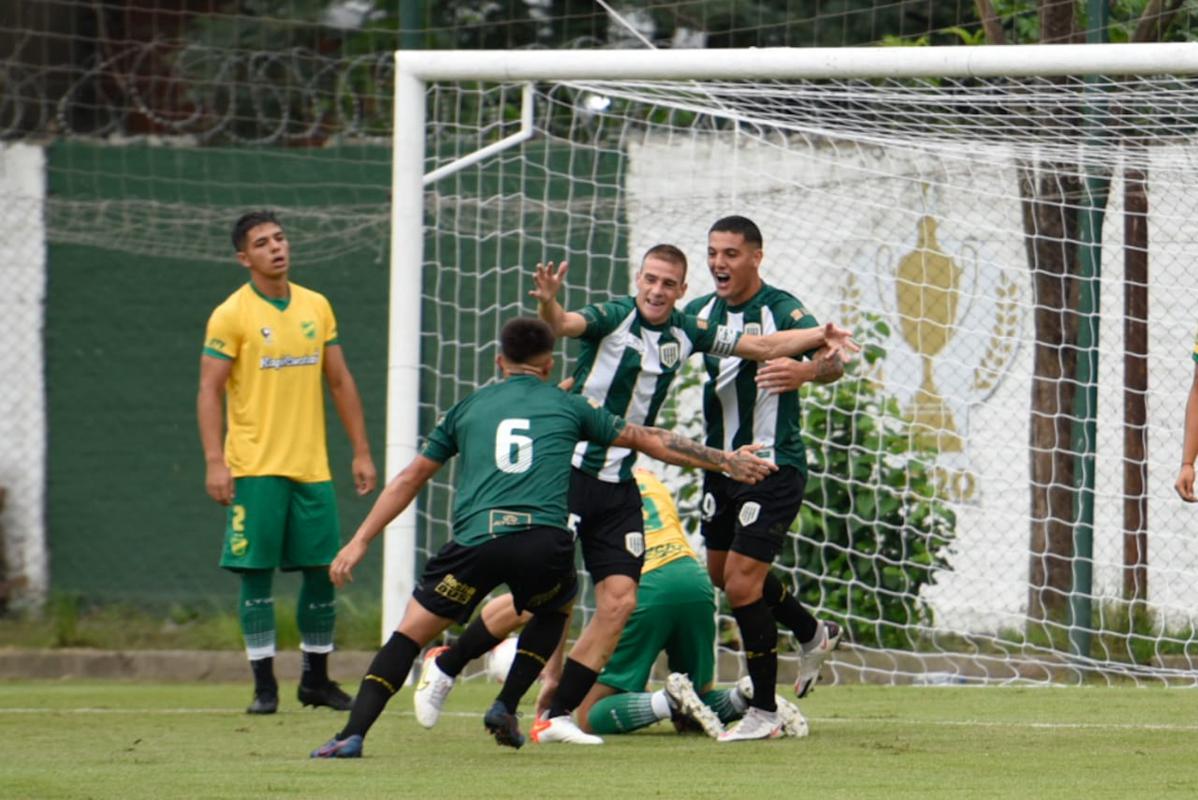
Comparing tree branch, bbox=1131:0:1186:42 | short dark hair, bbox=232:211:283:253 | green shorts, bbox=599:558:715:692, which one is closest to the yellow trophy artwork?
tree branch, bbox=1131:0:1186:42

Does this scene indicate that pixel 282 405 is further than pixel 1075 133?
No

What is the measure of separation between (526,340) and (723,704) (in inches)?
70.0

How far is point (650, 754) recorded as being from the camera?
21.0 feet

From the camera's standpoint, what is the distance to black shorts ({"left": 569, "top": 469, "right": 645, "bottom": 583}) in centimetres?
676

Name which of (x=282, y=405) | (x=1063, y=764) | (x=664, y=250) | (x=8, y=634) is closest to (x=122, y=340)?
(x=8, y=634)

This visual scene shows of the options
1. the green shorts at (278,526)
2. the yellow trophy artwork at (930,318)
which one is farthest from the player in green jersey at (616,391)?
the yellow trophy artwork at (930,318)

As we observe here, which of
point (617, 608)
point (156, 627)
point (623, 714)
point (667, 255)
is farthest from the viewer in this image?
point (156, 627)

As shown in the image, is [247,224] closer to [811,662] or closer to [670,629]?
[670,629]

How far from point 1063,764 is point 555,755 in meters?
1.64

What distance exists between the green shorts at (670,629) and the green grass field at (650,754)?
261 mm

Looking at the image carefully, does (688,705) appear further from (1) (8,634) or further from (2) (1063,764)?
(1) (8,634)

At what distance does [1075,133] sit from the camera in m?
8.96

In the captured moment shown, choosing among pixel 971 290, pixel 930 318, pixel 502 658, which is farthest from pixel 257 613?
pixel 971 290

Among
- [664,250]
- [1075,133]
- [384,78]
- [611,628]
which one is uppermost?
[384,78]
